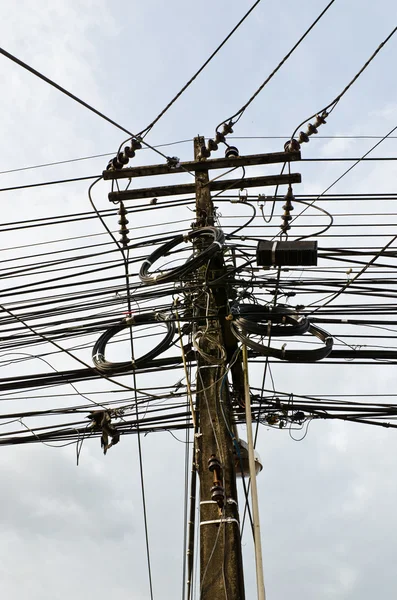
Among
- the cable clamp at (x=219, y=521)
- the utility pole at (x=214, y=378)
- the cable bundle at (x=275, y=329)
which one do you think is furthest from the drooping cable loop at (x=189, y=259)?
the cable clamp at (x=219, y=521)

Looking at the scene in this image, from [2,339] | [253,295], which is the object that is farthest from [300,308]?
[2,339]

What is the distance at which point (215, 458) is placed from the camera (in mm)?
5715

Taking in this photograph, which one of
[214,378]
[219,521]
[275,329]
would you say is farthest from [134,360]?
[219,521]

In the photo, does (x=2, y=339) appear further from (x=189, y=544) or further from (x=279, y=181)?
(x=279, y=181)

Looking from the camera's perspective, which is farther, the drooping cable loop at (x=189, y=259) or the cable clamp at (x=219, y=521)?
the drooping cable loop at (x=189, y=259)

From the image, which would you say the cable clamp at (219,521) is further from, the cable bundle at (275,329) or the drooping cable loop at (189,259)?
the drooping cable loop at (189,259)

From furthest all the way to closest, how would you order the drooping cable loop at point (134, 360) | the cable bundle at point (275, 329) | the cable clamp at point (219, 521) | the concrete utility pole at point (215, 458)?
the drooping cable loop at point (134, 360) → the cable bundle at point (275, 329) → the cable clamp at point (219, 521) → the concrete utility pole at point (215, 458)

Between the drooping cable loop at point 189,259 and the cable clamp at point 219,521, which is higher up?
the drooping cable loop at point 189,259

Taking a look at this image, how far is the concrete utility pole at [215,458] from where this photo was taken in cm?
511

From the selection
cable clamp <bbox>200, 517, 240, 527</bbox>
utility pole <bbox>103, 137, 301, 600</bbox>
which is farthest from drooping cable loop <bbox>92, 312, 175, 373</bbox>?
cable clamp <bbox>200, 517, 240, 527</bbox>

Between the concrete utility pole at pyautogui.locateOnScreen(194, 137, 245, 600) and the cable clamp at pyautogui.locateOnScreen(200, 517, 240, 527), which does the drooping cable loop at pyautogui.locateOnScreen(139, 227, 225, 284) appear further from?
the cable clamp at pyautogui.locateOnScreen(200, 517, 240, 527)

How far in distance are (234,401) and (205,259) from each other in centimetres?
179

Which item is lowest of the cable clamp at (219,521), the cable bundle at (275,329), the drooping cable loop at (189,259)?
the cable clamp at (219,521)

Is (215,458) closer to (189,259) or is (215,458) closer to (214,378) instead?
(214,378)
